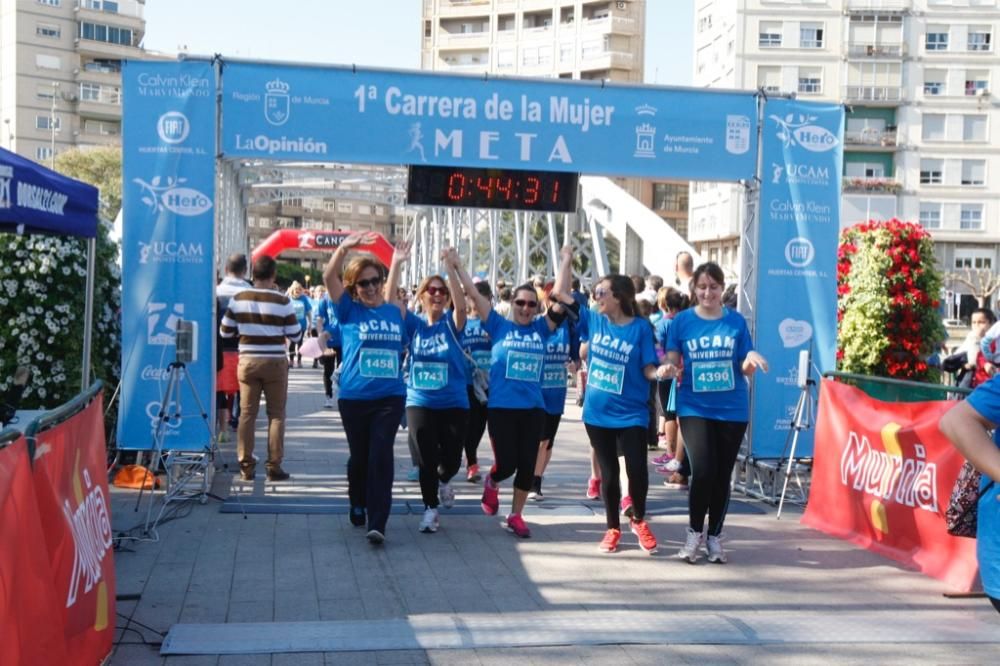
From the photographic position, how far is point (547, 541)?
8.23 metres

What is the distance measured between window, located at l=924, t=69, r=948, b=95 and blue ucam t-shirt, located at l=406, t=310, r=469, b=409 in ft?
220

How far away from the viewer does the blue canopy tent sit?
20.4ft

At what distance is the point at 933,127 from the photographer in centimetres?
6819

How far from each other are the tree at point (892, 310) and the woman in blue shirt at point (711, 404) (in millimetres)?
5891

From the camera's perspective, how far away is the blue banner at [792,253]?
10.4 metres

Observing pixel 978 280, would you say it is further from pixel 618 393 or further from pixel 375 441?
pixel 375 441

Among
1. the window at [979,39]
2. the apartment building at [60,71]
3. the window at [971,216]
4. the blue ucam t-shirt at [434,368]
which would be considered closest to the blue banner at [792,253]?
the blue ucam t-shirt at [434,368]

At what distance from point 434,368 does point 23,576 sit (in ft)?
15.2

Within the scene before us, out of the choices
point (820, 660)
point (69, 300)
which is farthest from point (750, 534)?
point (69, 300)

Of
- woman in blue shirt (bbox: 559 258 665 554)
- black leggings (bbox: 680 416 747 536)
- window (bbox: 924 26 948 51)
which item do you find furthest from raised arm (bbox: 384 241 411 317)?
window (bbox: 924 26 948 51)

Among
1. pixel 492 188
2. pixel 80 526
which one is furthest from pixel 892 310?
pixel 80 526

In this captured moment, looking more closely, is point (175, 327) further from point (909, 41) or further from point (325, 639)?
point (909, 41)

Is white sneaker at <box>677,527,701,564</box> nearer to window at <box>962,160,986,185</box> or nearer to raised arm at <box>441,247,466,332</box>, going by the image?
raised arm at <box>441,247,466,332</box>

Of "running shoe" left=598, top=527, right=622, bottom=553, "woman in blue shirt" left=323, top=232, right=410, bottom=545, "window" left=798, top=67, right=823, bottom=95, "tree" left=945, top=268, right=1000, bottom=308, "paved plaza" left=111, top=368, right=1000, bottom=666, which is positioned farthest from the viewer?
"window" left=798, top=67, right=823, bottom=95
